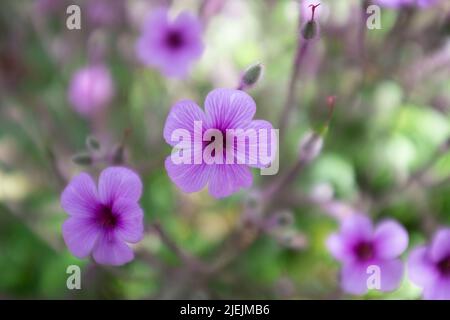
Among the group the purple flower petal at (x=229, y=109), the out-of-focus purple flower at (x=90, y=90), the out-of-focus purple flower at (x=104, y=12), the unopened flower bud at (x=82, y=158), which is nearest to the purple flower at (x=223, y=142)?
the purple flower petal at (x=229, y=109)

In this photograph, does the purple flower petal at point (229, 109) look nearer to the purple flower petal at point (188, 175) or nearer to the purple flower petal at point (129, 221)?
the purple flower petal at point (188, 175)

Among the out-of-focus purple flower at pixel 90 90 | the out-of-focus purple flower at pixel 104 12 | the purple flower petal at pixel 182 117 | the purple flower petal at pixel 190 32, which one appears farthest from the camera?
the out-of-focus purple flower at pixel 104 12

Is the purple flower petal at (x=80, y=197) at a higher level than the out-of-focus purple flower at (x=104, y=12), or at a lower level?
lower

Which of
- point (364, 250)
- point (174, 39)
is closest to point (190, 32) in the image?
point (174, 39)

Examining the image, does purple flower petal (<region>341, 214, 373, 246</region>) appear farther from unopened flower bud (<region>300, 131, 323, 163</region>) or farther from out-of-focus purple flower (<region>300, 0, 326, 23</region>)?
out-of-focus purple flower (<region>300, 0, 326, 23</region>)

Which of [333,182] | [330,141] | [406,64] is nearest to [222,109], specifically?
[333,182]

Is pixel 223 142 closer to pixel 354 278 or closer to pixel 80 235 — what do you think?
pixel 80 235
